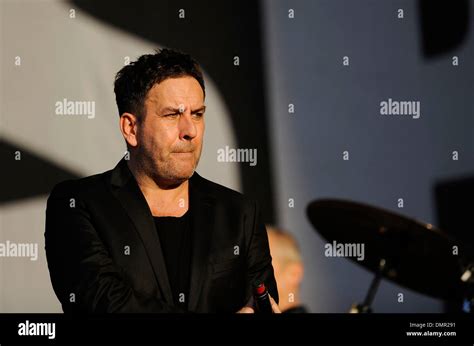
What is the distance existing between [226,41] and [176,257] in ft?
3.74

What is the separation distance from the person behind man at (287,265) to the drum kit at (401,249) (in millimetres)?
228

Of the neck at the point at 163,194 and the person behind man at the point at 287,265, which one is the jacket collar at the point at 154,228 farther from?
the person behind man at the point at 287,265

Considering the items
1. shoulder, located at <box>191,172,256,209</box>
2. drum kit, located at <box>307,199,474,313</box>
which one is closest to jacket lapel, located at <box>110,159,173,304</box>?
shoulder, located at <box>191,172,256,209</box>

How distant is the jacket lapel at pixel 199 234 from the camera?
3.12 metres

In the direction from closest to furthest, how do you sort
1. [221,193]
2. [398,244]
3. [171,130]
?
1. [398,244]
2. [171,130]
3. [221,193]

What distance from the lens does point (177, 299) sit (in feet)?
10.3

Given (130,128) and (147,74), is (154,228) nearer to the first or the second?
(130,128)

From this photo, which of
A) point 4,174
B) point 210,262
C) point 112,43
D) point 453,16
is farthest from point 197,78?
point 453,16

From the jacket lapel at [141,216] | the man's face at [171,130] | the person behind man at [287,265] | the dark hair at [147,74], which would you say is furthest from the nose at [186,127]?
the person behind man at [287,265]

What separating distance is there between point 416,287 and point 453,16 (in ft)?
4.46

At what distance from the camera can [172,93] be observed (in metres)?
3.21

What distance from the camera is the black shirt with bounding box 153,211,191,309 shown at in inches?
123

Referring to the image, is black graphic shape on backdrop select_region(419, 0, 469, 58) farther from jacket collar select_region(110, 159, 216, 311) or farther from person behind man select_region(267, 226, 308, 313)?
jacket collar select_region(110, 159, 216, 311)

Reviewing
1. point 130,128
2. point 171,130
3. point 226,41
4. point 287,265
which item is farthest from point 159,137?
point 287,265
